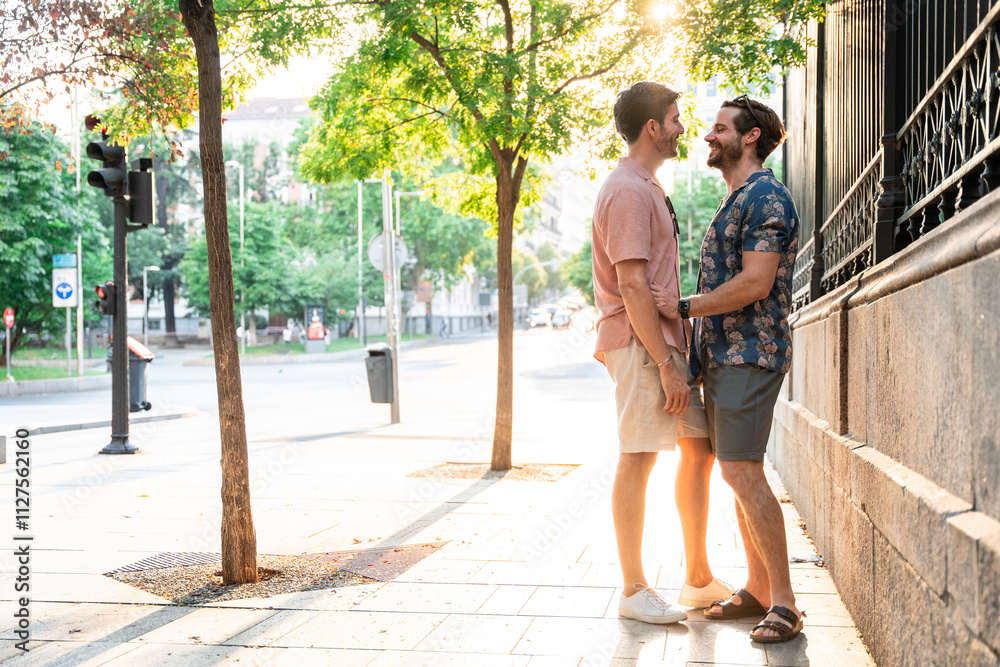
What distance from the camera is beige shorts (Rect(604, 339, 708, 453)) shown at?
12.3 ft

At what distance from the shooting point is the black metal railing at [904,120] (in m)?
2.70

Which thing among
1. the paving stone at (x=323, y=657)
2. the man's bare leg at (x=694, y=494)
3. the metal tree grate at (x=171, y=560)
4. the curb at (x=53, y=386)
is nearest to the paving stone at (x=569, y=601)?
the man's bare leg at (x=694, y=494)

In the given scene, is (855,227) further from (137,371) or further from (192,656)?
(137,371)

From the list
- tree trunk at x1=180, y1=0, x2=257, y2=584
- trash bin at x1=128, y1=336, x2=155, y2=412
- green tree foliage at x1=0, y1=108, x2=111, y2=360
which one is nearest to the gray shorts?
tree trunk at x1=180, y1=0, x2=257, y2=584

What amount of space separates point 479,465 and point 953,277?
277 inches

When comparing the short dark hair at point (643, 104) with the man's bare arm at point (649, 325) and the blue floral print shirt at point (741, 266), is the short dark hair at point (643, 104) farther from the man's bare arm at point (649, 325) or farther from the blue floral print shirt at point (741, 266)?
the man's bare arm at point (649, 325)

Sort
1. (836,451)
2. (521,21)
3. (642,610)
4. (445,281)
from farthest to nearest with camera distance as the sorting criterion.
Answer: (445,281) → (521,21) → (836,451) → (642,610)

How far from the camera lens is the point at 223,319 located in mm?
4754

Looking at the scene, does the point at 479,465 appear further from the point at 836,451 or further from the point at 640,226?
the point at 640,226

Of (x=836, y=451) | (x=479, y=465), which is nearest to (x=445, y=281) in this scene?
(x=479, y=465)

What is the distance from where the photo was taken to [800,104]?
8.95m

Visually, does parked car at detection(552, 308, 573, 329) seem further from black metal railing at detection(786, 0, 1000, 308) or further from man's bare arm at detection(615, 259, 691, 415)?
man's bare arm at detection(615, 259, 691, 415)

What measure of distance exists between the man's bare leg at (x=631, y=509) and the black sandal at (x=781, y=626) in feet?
1.68

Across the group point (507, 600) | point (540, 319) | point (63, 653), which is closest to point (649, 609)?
point (507, 600)
